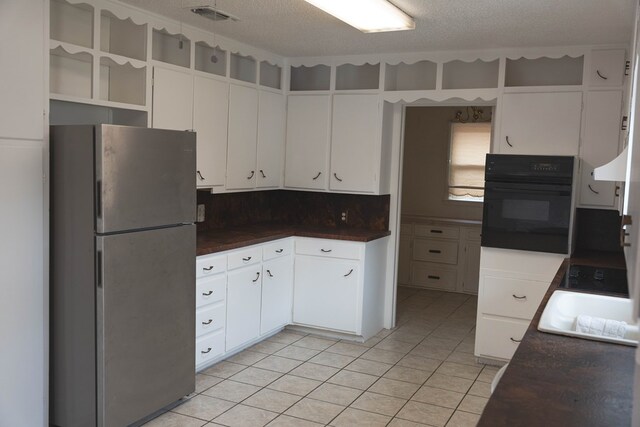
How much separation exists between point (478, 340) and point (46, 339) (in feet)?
9.68

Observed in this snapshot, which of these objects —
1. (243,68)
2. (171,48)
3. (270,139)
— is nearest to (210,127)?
(171,48)

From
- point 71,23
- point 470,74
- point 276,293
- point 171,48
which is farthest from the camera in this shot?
point 276,293

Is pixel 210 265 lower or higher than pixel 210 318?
higher

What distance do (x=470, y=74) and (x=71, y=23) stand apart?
2.91 meters

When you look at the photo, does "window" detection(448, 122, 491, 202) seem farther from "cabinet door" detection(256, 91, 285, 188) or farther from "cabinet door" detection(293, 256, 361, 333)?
"cabinet door" detection(293, 256, 361, 333)

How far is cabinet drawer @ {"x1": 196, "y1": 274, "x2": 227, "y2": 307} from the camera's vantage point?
13.0 ft

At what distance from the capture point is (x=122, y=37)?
3.79m

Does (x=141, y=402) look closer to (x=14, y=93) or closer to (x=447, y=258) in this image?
(x=14, y=93)

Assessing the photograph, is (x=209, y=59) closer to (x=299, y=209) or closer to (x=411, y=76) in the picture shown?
(x=411, y=76)

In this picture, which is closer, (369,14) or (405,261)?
(369,14)

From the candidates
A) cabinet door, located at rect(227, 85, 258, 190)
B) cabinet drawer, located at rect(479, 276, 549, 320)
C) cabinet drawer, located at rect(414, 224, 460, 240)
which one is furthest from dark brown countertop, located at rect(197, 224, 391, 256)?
cabinet drawer, located at rect(414, 224, 460, 240)

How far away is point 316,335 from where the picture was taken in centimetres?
510

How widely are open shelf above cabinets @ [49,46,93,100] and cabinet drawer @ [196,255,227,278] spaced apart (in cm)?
121

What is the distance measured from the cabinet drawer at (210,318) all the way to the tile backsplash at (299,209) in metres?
0.96
